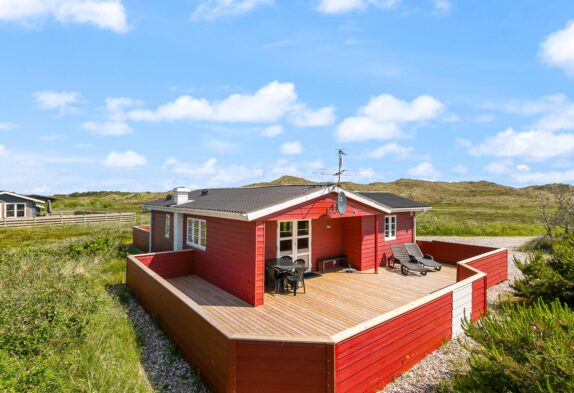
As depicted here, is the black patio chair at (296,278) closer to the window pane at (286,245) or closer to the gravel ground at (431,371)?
the window pane at (286,245)

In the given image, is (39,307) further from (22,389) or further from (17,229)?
(17,229)

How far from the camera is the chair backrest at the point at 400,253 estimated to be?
12107 mm

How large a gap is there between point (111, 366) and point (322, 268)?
740 centimetres

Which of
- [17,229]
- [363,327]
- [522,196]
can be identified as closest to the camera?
[363,327]

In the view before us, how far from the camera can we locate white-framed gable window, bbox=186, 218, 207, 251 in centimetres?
1081

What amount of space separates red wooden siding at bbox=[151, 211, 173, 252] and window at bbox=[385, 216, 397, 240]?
29.7 feet

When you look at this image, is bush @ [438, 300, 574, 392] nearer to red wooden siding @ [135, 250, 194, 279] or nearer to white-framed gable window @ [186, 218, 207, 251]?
white-framed gable window @ [186, 218, 207, 251]

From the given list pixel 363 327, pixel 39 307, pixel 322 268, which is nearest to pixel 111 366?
pixel 39 307

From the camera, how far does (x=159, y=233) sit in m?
14.8

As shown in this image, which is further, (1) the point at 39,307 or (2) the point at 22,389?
(1) the point at 39,307

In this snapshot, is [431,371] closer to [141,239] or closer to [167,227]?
[167,227]

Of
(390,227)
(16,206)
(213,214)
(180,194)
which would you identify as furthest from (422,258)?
(16,206)

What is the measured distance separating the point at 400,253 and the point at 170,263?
8.58m

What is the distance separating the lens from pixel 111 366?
5062mm
